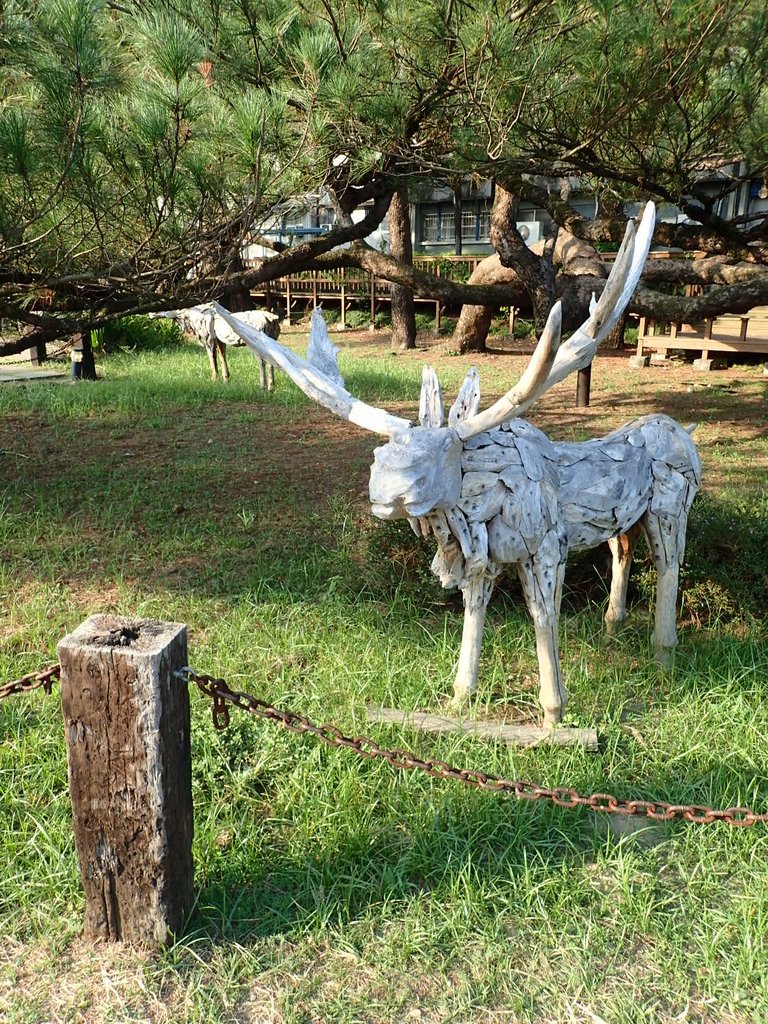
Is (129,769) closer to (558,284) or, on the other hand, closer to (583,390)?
(558,284)

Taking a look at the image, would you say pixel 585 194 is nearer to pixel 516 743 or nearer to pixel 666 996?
pixel 516 743

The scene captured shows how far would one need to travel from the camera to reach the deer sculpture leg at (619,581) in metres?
3.35

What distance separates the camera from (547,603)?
267 cm

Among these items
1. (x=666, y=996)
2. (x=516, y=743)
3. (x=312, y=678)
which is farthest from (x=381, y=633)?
(x=666, y=996)

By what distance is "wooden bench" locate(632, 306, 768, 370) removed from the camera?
10328mm

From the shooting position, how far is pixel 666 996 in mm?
1870

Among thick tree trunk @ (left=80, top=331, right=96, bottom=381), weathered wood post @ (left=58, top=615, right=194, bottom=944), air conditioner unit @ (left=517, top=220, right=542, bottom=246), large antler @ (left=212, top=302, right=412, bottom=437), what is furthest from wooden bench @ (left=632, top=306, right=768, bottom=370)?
weathered wood post @ (left=58, top=615, right=194, bottom=944)

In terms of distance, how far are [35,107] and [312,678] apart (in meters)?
2.36

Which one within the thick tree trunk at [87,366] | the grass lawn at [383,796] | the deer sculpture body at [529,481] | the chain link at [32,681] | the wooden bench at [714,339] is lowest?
the grass lawn at [383,796]

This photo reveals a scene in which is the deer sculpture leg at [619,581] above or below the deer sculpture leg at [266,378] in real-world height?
below

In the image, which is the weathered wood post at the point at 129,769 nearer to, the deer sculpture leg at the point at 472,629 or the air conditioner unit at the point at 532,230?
the deer sculpture leg at the point at 472,629

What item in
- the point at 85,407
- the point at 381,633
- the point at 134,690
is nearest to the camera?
the point at 134,690

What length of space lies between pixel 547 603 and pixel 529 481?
409mm

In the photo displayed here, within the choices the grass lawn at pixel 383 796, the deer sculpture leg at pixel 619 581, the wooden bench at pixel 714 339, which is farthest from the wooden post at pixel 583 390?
the deer sculpture leg at pixel 619 581
